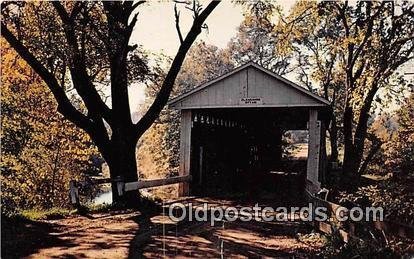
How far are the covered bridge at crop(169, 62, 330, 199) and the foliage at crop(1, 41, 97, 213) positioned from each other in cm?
834

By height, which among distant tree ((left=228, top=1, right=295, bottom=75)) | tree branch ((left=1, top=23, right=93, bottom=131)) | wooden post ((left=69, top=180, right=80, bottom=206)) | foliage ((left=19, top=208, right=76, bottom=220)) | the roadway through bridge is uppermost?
distant tree ((left=228, top=1, right=295, bottom=75))

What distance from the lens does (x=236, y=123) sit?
19875 mm

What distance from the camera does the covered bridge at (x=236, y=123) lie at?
44.7 feet

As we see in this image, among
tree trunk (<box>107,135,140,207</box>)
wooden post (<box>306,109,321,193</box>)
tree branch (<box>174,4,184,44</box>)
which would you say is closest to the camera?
tree trunk (<box>107,135,140,207</box>)

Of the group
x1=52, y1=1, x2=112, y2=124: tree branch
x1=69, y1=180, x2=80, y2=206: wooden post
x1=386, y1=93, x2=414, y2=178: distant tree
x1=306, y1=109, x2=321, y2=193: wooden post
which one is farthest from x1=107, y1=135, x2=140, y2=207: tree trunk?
x1=386, y1=93, x2=414, y2=178: distant tree

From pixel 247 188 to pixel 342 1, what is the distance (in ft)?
28.3

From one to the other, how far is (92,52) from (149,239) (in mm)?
6547

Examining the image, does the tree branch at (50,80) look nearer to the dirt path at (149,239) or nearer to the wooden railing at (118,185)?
the wooden railing at (118,185)

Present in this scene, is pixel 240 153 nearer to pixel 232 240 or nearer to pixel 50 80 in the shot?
pixel 50 80

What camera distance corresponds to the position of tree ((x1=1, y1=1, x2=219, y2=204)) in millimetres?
10438

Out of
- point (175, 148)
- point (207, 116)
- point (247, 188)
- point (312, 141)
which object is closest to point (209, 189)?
point (247, 188)

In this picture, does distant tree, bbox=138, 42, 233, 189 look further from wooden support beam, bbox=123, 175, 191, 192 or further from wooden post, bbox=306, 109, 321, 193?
wooden post, bbox=306, 109, 321, 193

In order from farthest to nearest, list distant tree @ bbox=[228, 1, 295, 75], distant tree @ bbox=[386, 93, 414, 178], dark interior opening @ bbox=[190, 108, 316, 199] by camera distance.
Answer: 1. distant tree @ bbox=[228, 1, 295, 75]
2. dark interior opening @ bbox=[190, 108, 316, 199]
3. distant tree @ bbox=[386, 93, 414, 178]

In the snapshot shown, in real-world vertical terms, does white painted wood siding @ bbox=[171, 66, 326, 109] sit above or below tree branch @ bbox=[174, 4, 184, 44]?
below
